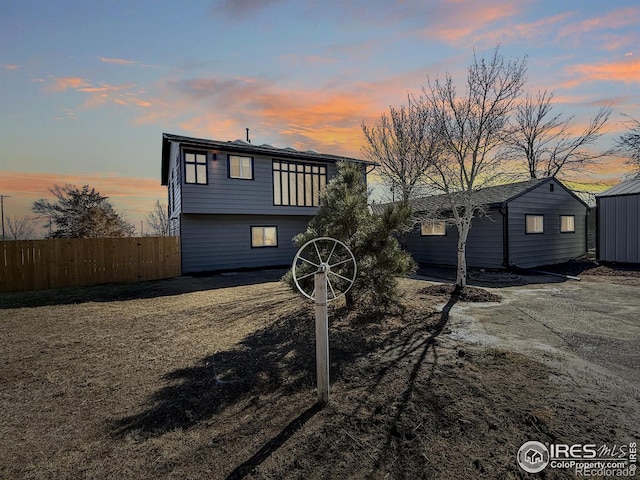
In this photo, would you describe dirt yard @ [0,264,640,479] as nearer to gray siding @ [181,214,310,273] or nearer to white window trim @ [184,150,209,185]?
gray siding @ [181,214,310,273]

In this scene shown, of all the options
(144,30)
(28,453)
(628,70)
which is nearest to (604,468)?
(28,453)

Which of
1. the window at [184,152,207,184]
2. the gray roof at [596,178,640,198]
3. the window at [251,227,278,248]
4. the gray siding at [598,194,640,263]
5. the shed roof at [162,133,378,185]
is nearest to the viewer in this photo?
the shed roof at [162,133,378,185]

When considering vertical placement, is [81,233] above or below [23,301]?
above

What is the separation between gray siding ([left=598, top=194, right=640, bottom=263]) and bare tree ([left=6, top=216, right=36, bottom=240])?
52.3 metres

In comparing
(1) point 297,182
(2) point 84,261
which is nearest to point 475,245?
(1) point 297,182

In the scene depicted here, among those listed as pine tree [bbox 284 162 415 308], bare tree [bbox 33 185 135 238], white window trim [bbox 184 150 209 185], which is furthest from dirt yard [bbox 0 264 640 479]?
bare tree [bbox 33 185 135 238]

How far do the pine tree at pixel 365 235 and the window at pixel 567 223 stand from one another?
1252cm

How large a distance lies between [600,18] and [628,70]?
2.80m

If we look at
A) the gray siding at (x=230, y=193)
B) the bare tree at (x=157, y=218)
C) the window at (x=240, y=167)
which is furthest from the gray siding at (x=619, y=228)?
the bare tree at (x=157, y=218)

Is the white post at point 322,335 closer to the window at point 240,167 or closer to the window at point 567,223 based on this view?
the window at point 240,167

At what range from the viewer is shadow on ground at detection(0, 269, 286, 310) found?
8.17 metres

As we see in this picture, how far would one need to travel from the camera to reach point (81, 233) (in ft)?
62.3

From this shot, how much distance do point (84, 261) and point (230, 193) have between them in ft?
18.3

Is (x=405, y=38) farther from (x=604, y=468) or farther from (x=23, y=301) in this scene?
(x=23, y=301)
